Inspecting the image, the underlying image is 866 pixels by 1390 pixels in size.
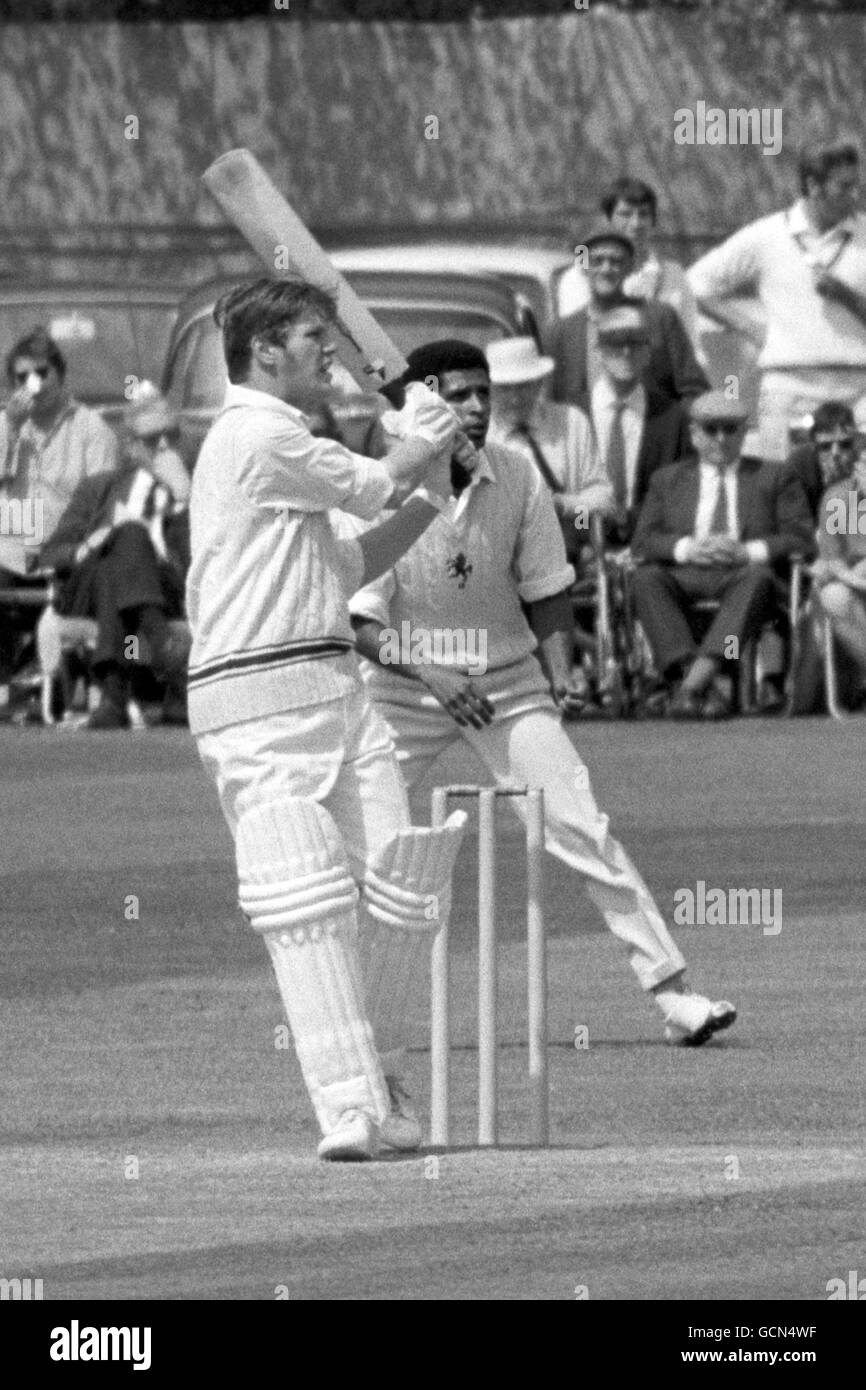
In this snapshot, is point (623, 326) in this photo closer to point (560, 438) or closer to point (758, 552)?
point (758, 552)

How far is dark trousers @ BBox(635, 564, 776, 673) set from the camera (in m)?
21.2

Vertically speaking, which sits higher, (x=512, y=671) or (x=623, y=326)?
(x=623, y=326)

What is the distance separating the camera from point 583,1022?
512 inches

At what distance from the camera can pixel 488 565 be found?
41.2ft

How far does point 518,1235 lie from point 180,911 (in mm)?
6570

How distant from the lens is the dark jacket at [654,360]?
21656 millimetres

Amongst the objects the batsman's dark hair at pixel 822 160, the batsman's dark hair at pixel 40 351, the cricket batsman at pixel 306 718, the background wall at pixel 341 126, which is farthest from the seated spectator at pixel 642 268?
the cricket batsman at pixel 306 718

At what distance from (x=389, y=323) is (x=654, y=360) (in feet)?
5.61

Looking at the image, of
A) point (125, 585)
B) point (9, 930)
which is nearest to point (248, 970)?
point (9, 930)

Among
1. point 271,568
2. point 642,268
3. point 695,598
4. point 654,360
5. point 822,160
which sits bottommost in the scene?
point 695,598

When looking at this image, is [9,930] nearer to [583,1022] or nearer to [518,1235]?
[583,1022]

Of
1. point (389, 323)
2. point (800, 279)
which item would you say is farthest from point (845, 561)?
point (389, 323)

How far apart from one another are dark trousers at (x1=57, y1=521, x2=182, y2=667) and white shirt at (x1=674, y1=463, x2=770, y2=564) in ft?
8.09

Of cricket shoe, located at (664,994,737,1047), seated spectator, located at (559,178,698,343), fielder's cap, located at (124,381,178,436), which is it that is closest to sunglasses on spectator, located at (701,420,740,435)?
seated spectator, located at (559,178,698,343)
